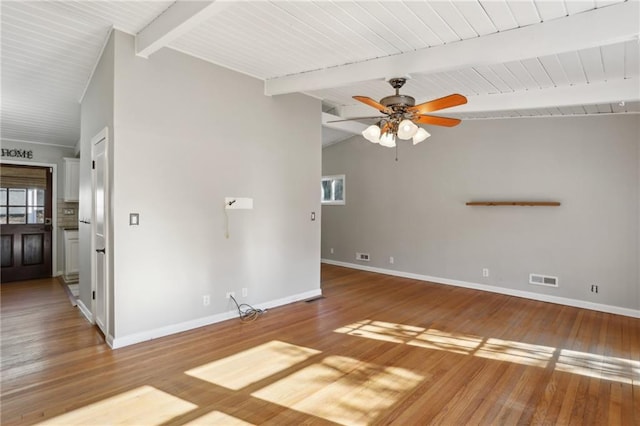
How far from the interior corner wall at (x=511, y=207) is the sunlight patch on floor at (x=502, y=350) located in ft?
6.84

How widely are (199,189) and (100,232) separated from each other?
112 centimetres

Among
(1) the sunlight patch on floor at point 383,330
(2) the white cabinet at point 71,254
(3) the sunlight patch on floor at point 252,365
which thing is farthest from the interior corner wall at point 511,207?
(2) the white cabinet at point 71,254

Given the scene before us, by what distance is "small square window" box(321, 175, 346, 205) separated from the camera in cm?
789

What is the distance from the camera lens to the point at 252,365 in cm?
300

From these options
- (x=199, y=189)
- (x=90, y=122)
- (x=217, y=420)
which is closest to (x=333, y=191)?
(x=199, y=189)

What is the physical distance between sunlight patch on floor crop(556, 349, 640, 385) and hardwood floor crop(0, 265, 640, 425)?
2 cm

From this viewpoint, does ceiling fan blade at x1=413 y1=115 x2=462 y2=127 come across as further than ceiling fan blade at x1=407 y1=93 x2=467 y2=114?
Yes

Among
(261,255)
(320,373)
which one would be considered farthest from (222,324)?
(320,373)

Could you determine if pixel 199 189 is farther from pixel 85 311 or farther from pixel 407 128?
pixel 407 128

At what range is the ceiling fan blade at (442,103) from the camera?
2703mm

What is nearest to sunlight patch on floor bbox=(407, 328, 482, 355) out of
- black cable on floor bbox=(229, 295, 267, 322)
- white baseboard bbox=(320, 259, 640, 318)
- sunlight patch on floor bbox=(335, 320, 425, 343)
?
sunlight patch on floor bbox=(335, 320, 425, 343)

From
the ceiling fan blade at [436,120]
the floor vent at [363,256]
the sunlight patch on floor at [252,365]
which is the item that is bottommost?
the sunlight patch on floor at [252,365]

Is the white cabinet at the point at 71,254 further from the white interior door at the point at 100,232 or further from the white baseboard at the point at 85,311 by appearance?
the white interior door at the point at 100,232

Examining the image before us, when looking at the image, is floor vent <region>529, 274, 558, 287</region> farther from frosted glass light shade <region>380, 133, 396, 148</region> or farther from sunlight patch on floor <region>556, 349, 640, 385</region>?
frosted glass light shade <region>380, 133, 396, 148</region>
